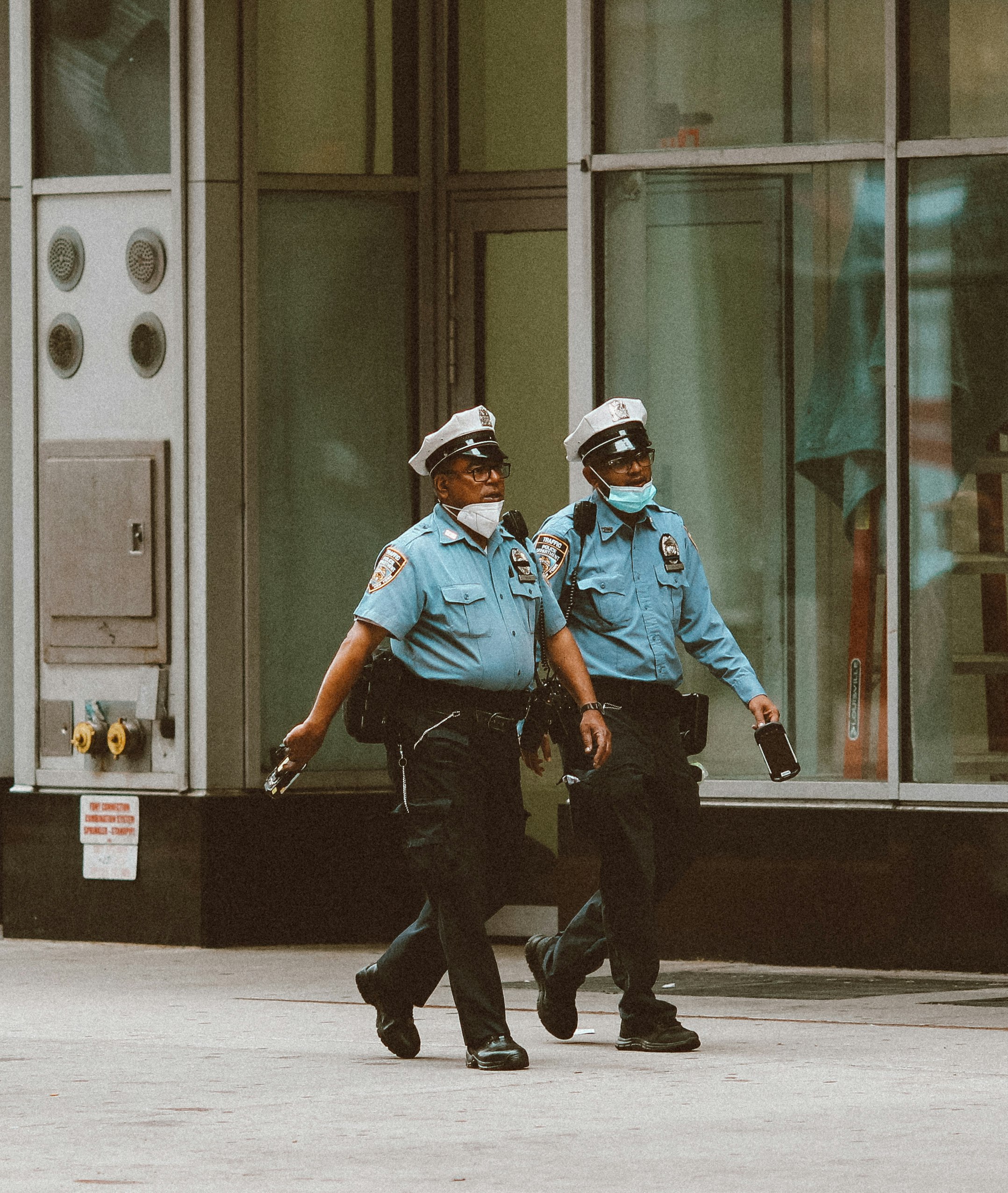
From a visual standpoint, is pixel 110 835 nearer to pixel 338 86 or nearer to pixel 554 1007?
pixel 338 86

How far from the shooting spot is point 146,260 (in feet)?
40.0

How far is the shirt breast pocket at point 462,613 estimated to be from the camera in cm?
815

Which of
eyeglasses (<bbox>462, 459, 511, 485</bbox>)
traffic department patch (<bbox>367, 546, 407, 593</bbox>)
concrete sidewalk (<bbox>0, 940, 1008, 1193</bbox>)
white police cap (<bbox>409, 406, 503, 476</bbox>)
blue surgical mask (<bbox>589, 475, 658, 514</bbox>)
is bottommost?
concrete sidewalk (<bbox>0, 940, 1008, 1193</bbox>)

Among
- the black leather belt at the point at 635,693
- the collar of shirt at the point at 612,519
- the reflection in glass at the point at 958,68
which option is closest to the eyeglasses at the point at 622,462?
the collar of shirt at the point at 612,519

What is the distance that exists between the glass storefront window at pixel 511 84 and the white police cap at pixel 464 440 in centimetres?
436

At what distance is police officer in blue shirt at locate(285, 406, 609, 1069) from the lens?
8.10 meters

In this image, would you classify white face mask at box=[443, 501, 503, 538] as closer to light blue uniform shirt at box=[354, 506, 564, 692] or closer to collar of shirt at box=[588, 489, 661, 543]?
light blue uniform shirt at box=[354, 506, 564, 692]

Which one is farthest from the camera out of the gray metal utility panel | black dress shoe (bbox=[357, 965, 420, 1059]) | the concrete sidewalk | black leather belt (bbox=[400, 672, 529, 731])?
the gray metal utility panel

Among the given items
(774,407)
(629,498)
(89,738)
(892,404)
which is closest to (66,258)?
(89,738)

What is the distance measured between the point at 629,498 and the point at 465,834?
120 centimetres

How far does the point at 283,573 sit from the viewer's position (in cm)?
1239

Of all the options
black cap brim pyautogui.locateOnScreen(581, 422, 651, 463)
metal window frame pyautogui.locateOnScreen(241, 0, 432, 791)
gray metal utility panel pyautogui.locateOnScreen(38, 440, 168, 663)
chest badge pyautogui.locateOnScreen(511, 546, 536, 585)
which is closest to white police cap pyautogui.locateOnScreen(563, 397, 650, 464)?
black cap brim pyautogui.locateOnScreen(581, 422, 651, 463)

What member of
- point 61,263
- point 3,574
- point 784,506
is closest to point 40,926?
point 3,574

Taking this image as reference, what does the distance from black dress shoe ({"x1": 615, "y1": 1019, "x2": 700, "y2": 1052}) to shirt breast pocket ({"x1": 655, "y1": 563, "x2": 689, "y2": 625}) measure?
1.23 metres
